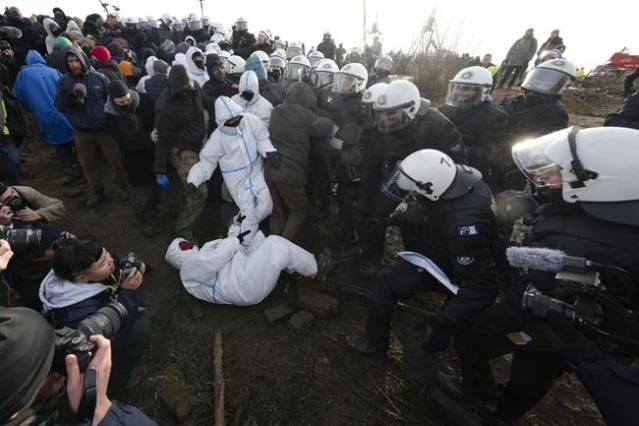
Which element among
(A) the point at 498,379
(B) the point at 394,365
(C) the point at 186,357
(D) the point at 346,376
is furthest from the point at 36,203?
(A) the point at 498,379

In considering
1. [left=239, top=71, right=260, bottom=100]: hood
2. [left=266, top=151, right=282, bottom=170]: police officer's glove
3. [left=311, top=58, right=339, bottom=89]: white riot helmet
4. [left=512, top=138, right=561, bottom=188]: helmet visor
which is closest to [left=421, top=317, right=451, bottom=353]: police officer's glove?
[left=512, top=138, right=561, bottom=188]: helmet visor

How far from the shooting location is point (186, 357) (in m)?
3.19

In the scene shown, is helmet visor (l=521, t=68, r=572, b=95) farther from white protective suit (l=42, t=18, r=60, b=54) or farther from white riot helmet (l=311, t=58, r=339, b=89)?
white protective suit (l=42, t=18, r=60, b=54)

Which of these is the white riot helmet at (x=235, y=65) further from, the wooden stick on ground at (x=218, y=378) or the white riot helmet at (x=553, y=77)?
the wooden stick on ground at (x=218, y=378)

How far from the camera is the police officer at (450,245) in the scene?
2.43 m

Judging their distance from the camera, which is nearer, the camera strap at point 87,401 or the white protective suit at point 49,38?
the camera strap at point 87,401

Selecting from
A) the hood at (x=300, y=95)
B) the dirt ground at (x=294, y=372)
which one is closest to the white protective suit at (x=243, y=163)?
the hood at (x=300, y=95)

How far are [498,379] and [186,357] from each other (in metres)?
3.00

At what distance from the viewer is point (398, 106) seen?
11.8ft

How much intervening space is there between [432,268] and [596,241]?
3.74 feet

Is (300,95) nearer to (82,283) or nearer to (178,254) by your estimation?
(178,254)

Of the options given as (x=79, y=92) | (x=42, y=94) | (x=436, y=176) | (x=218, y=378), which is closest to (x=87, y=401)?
(x=218, y=378)

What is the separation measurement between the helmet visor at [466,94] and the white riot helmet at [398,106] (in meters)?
1.05

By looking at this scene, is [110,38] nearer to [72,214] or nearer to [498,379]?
[72,214]
